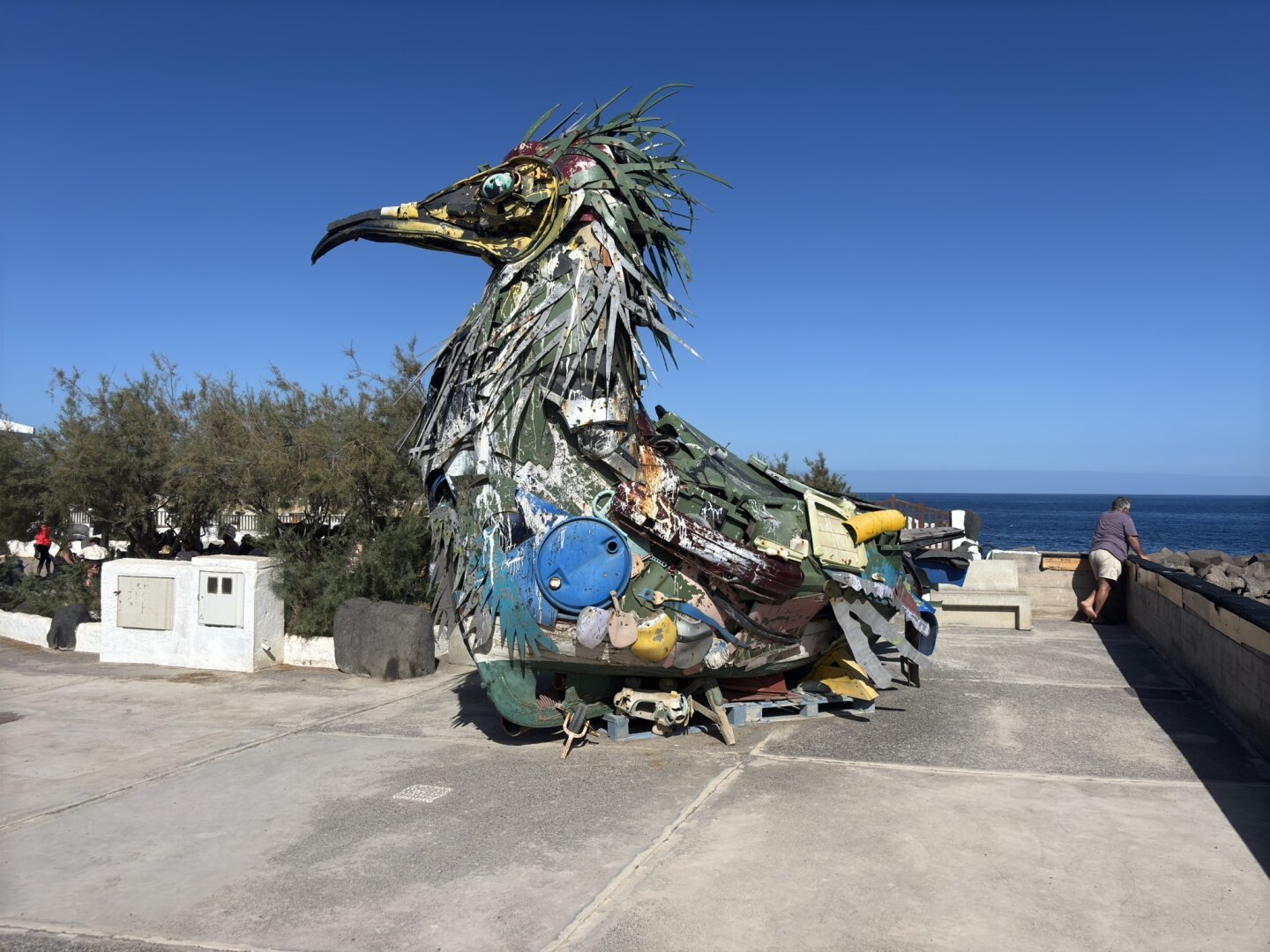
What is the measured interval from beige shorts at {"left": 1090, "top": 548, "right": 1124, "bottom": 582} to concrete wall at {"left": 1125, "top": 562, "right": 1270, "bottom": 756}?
4.03 ft

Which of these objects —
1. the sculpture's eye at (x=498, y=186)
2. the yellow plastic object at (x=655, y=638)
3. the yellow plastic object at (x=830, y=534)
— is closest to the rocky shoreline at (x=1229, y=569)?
the yellow plastic object at (x=830, y=534)

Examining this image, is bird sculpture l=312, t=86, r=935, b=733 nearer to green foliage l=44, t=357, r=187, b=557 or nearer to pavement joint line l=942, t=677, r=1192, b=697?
pavement joint line l=942, t=677, r=1192, b=697

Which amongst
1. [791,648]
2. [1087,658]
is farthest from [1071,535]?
[791,648]

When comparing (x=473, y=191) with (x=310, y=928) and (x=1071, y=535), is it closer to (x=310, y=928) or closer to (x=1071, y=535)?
(x=310, y=928)

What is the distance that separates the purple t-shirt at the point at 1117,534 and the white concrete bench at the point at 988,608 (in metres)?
1.49

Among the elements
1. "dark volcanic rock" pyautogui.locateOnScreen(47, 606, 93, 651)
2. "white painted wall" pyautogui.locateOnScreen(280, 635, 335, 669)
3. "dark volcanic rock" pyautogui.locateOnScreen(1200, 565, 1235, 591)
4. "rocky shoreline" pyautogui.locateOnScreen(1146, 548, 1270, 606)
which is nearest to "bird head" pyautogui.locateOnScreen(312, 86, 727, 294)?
"white painted wall" pyautogui.locateOnScreen(280, 635, 335, 669)

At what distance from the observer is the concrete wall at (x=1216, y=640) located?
20.9 ft

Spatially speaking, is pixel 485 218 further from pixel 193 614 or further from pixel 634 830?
pixel 193 614

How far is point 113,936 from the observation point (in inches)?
148

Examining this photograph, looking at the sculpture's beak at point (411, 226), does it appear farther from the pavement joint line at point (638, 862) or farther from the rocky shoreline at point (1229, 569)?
the rocky shoreline at point (1229, 569)

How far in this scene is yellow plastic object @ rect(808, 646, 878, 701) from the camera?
7409 millimetres

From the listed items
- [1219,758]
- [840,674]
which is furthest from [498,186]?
[1219,758]

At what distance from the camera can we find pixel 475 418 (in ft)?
19.5

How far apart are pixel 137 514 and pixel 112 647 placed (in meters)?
4.80
